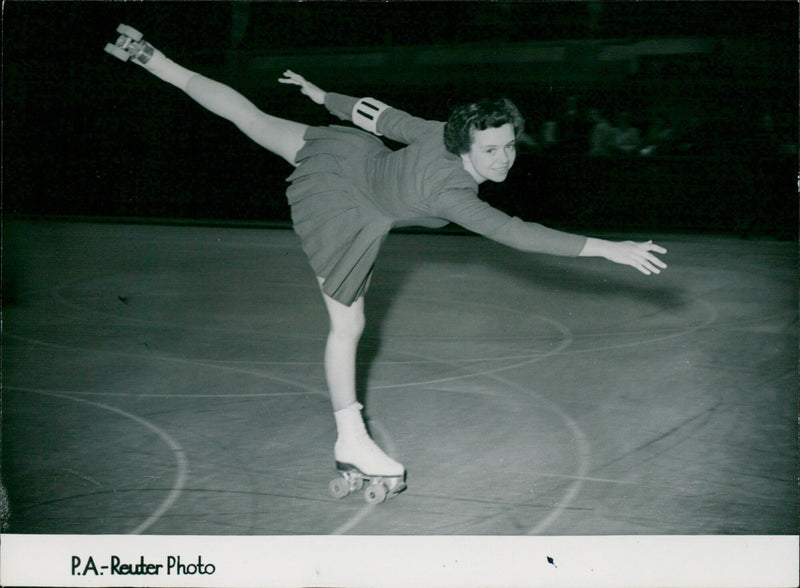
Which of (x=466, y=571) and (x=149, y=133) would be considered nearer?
(x=466, y=571)

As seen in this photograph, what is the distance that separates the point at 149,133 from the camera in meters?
11.2

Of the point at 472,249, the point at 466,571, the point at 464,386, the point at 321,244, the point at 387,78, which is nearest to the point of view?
the point at 466,571

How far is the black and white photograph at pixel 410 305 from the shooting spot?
9.11ft

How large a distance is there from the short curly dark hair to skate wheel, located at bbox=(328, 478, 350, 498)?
115 centimetres

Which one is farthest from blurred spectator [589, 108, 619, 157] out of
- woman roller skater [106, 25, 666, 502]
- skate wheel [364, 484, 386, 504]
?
skate wheel [364, 484, 386, 504]

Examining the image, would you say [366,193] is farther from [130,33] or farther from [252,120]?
[130,33]

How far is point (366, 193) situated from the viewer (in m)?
3.02

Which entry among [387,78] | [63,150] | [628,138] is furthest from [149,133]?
[628,138]

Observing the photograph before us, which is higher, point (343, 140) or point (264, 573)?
point (343, 140)

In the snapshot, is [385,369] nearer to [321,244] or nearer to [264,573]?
[321,244]

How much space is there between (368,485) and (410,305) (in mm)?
3253

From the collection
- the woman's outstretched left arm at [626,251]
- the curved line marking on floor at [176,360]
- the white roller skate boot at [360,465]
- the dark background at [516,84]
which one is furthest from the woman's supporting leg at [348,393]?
the dark background at [516,84]

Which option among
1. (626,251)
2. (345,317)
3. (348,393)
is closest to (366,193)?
(345,317)

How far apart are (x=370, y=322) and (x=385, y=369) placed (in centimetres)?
114
